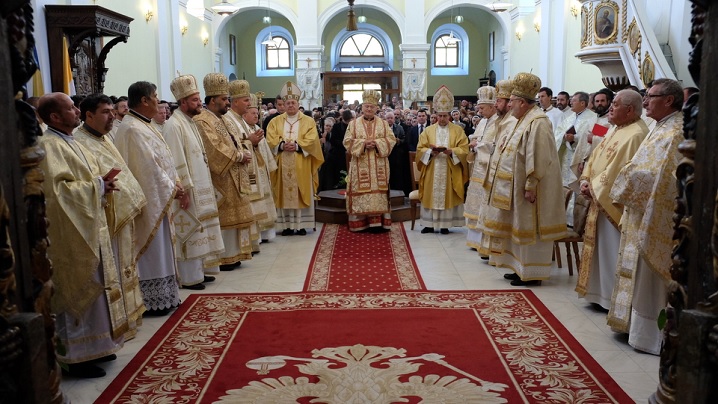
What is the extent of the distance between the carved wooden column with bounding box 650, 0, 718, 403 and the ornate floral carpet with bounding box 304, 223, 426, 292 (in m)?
4.09

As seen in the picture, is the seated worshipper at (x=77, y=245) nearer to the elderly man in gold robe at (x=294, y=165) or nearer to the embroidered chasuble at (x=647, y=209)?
the embroidered chasuble at (x=647, y=209)

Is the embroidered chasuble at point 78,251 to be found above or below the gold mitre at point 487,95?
below

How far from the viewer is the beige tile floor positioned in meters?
3.87

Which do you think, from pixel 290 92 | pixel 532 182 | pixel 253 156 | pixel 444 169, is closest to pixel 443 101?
pixel 444 169

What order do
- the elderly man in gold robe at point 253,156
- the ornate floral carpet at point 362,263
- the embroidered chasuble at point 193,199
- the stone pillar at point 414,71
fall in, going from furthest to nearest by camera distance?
the stone pillar at point 414,71, the elderly man in gold robe at point 253,156, the ornate floral carpet at point 362,263, the embroidered chasuble at point 193,199

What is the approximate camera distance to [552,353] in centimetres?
425

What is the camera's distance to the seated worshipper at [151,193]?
482cm

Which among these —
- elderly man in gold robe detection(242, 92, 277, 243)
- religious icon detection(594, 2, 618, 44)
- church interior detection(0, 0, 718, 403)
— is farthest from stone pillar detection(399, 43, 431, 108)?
elderly man in gold robe detection(242, 92, 277, 243)

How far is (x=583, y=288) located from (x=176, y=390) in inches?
124

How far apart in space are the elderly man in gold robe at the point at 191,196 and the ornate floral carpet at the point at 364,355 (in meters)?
0.49

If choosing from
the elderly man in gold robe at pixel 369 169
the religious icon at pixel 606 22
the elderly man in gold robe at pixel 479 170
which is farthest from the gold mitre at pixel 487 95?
the religious icon at pixel 606 22

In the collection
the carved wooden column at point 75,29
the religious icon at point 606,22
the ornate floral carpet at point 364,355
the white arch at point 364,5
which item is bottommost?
the ornate floral carpet at point 364,355

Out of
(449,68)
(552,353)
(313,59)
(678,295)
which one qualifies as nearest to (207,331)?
(552,353)

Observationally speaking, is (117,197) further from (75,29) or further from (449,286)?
(75,29)
